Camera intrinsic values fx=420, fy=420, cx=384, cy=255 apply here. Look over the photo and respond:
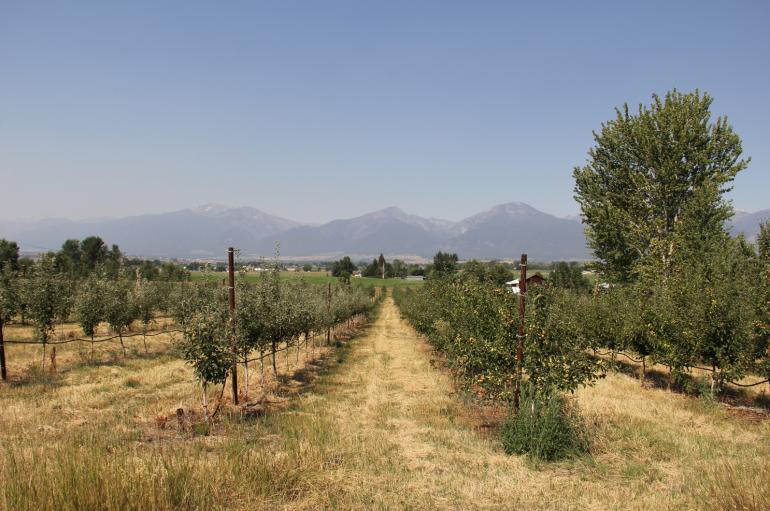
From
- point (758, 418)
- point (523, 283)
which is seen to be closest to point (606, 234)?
point (758, 418)

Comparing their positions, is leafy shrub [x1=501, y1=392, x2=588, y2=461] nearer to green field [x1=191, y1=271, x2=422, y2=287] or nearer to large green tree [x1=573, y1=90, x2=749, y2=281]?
green field [x1=191, y1=271, x2=422, y2=287]

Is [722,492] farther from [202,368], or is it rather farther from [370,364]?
[370,364]

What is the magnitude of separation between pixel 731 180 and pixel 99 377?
3604 cm

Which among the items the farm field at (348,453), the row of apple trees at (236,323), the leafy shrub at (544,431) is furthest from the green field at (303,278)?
the leafy shrub at (544,431)

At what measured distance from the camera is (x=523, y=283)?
36.6ft

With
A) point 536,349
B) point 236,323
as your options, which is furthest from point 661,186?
point 236,323

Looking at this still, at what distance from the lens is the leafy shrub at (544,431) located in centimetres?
952

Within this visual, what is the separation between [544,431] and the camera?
31.3ft

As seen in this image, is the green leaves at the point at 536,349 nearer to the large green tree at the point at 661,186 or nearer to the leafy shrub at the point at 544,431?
the leafy shrub at the point at 544,431

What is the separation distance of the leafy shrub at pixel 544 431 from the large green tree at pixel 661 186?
56.7 feet

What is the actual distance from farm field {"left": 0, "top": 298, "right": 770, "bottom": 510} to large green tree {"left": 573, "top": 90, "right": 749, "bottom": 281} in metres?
12.4

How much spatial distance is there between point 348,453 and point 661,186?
1064 inches

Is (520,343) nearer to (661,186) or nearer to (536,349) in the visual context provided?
(536,349)

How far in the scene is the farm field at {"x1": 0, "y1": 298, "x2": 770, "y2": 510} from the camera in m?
6.48
